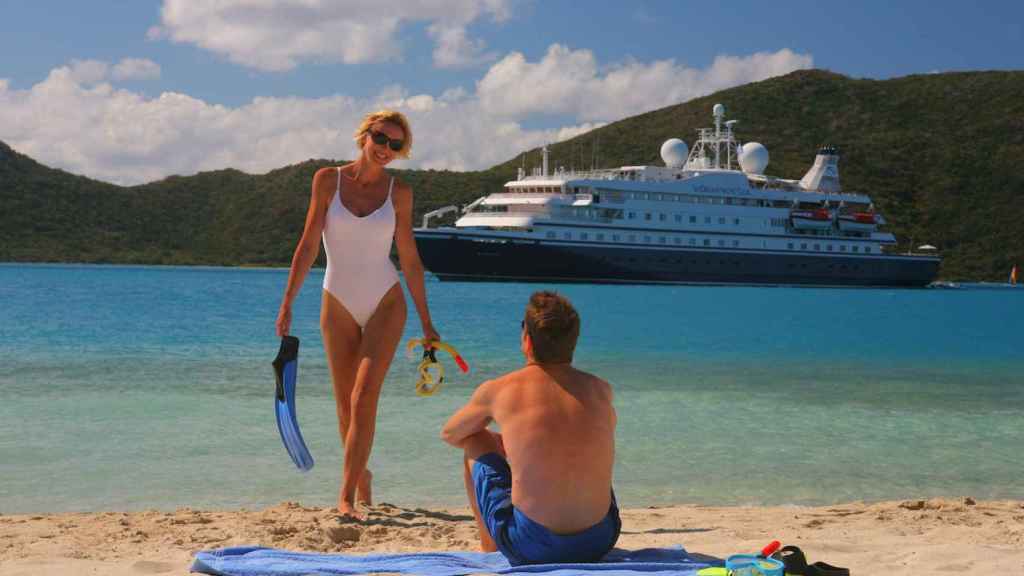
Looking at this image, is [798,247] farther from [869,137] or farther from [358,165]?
[358,165]

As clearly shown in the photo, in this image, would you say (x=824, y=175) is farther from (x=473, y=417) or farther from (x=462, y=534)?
(x=473, y=417)

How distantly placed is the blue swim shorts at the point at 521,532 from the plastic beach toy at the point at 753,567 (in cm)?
38

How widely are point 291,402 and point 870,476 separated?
11.9 feet

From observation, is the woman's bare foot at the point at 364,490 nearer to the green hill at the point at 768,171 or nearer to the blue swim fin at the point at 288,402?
the blue swim fin at the point at 288,402

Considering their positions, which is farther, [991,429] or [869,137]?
[869,137]

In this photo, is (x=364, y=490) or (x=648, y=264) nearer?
(x=364, y=490)

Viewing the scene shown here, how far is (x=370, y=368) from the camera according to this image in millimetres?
3918

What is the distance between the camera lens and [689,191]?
5162cm

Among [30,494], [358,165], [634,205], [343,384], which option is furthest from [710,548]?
[634,205]

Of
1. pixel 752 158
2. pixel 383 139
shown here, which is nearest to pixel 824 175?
pixel 752 158

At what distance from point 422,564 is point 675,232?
48.4 metres

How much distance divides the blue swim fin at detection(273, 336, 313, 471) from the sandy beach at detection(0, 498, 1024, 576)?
0.26 meters

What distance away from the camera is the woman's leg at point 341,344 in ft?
13.0

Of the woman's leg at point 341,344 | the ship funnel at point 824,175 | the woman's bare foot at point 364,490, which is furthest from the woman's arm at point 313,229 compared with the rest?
the ship funnel at point 824,175
